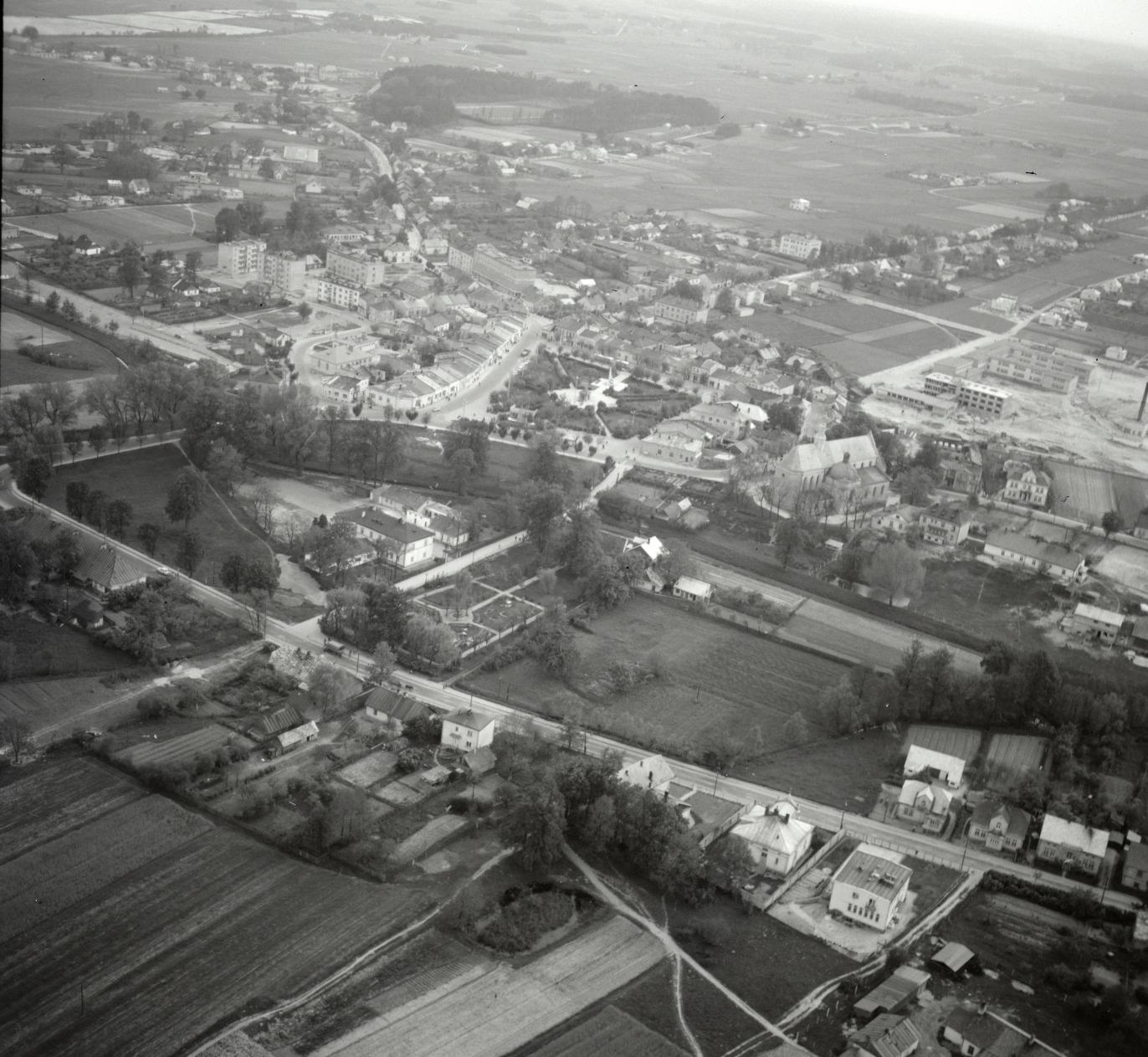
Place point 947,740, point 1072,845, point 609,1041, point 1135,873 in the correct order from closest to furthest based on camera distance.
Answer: point 609,1041 → point 1135,873 → point 1072,845 → point 947,740

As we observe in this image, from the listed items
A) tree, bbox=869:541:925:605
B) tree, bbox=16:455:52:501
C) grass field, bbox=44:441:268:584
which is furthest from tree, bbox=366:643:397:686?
tree, bbox=869:541:925:605

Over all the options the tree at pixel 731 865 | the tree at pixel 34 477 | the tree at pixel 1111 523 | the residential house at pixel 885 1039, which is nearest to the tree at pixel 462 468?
the tree at pixel 34 477

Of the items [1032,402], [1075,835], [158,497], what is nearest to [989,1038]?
[1075,835]

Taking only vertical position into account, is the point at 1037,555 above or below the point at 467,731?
above

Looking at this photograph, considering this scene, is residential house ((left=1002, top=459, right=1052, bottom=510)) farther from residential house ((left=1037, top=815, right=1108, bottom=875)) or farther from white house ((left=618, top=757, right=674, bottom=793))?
white house ((left=618, top=757, right=674, bottom=793))

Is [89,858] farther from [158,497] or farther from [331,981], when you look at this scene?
[158,497]

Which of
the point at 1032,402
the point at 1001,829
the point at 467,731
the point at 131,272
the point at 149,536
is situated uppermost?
the point at 131,272

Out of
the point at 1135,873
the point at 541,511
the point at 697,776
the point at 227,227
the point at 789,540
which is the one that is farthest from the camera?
the point at 227,227
